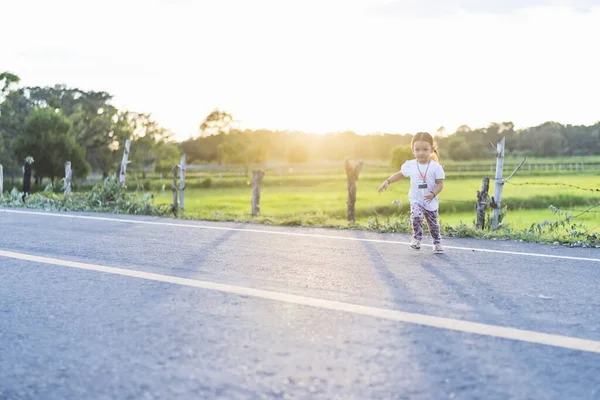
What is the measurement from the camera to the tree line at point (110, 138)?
174ft

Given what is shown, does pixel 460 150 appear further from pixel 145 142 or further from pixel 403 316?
pixel 403 316

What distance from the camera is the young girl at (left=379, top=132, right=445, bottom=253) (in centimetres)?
736

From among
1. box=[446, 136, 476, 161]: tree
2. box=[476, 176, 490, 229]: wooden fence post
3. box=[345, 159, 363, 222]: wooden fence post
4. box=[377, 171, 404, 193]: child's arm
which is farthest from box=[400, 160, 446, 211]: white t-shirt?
box=[446, 136, 476, 161]: tree

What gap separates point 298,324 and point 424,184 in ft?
13.0

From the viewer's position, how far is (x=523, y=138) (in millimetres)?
71250

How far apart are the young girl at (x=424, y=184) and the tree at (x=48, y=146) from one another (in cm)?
4970

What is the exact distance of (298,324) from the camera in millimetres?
3859

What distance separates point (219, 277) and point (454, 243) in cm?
383

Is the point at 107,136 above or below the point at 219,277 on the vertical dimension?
above

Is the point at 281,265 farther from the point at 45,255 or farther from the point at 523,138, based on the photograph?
the point at 523,138

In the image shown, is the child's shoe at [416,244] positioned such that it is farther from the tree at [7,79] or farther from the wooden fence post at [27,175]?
the tree at [7,79]

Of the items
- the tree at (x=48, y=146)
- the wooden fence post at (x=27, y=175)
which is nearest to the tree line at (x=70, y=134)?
the tree at (x=48, y=146)

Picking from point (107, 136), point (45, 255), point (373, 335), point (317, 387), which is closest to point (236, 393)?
point (317, 387)

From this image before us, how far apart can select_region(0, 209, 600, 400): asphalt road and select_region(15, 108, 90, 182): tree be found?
48.7 metres
